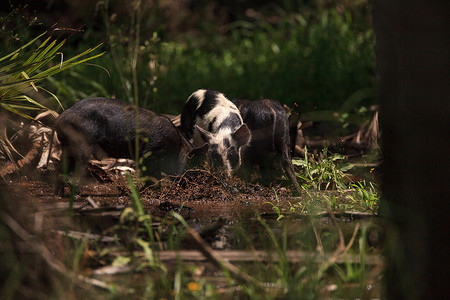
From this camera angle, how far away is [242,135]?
6398 millimetres

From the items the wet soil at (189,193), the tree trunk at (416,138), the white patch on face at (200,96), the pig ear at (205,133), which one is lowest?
the wet soil at (189,193)

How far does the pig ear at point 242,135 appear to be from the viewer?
249 inches

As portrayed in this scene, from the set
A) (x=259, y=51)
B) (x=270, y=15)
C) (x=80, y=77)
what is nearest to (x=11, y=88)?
(x=80, y=77)

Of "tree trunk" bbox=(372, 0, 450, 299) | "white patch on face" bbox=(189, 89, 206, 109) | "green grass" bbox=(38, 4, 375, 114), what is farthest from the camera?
"green grass" bbox=(38, 4, 375, 114)

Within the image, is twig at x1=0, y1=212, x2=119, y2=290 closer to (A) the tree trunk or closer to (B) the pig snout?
(A) the tree trunk

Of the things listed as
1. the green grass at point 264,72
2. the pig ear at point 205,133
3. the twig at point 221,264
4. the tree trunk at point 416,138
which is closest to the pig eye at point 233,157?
the pig ear at point 205,133

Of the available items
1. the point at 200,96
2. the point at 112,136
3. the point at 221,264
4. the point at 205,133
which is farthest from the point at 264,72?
the point at 221,264

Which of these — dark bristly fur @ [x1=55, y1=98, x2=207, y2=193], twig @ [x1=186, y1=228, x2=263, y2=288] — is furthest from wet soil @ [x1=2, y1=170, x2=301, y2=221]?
twig @ [x1=186, y1=228, x2=263, y2=288]

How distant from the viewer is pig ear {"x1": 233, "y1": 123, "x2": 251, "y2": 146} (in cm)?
632

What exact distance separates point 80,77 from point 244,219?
14.7 ft

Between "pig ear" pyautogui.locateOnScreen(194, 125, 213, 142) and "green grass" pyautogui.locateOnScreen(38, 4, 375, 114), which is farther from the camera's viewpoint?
"green grass" pyautogui.locateOnScreen(38, 4, 375, 114)

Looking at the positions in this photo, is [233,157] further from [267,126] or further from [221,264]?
[221,264]

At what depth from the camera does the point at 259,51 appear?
36.4 feet

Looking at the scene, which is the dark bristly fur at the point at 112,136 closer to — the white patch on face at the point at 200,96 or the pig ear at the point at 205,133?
the pig ear at the point at 205,133
